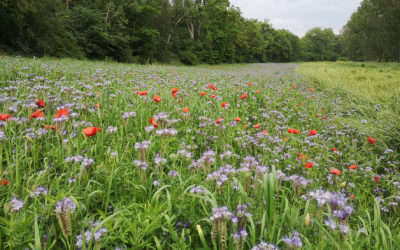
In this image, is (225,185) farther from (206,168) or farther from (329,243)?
(329,243)

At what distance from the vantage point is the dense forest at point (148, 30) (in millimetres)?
14430

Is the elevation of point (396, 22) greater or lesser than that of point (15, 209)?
greater

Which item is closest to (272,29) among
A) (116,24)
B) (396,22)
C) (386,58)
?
(386,58)

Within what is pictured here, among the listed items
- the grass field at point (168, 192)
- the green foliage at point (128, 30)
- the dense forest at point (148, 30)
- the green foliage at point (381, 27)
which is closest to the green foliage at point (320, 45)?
the dense forest at point (148, 30)

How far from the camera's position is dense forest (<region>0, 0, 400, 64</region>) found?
47.3 feet

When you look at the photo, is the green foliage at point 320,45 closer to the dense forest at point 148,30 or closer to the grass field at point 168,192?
the dense forest at point 148,30

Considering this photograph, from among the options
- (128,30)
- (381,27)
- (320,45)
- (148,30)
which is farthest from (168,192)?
(320,45)

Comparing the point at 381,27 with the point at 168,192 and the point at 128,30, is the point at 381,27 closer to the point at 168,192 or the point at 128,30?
the point at 128,30

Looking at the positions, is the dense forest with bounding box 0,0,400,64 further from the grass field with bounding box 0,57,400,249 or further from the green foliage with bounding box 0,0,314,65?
the grass field with bounding box 0,57,400,249

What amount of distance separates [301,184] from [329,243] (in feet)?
1.35

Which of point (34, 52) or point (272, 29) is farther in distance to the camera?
point (272, 29)

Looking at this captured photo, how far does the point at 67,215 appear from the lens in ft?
3.86

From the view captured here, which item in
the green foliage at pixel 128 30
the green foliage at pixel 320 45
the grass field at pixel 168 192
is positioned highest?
the green foliage at pixel 320 45

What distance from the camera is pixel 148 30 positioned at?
83.9 ft
